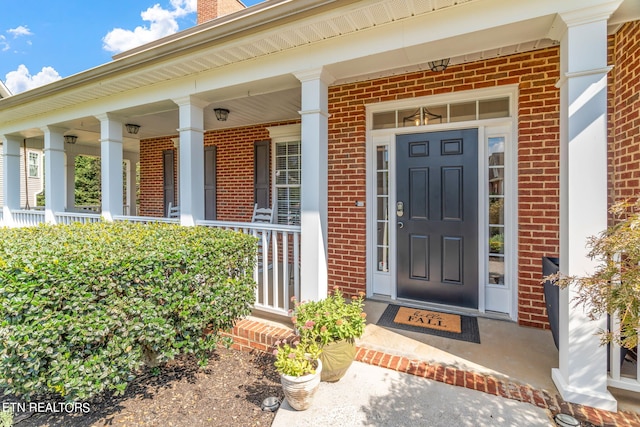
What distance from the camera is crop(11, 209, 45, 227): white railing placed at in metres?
5.98

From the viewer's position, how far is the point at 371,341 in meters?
2.92

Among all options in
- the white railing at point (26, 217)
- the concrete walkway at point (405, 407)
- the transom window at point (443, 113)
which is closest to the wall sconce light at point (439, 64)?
the transom window at point (443, 113)

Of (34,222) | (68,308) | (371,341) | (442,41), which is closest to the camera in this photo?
(68,308)

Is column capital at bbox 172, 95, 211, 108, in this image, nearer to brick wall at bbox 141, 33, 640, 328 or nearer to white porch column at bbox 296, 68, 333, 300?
white porch column at bbox 296, 68, 333, 300

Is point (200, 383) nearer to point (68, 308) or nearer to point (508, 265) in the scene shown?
point (68, 308)

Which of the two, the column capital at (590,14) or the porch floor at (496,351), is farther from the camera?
the porch floor at (496,351)

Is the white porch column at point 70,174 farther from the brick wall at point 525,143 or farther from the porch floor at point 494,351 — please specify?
the porch floor at point 494,351

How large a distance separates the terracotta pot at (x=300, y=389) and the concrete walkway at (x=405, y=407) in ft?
0.20

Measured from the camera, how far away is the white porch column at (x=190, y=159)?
3.81 meters

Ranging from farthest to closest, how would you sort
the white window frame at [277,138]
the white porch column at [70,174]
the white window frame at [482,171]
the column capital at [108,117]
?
the white porch column at [70,174], the white window frame at [277,138], the column capital at [108,117], the white window frame at [482,171]

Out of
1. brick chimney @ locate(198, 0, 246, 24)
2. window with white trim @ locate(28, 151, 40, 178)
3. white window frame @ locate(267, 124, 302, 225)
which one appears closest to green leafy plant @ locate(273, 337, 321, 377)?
white window frame @ locate(267, 124, 302, 225)

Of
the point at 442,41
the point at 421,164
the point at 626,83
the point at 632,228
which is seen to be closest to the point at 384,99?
the point at 421,164

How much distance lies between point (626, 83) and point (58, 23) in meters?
22.4

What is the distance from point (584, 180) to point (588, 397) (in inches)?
56.5
